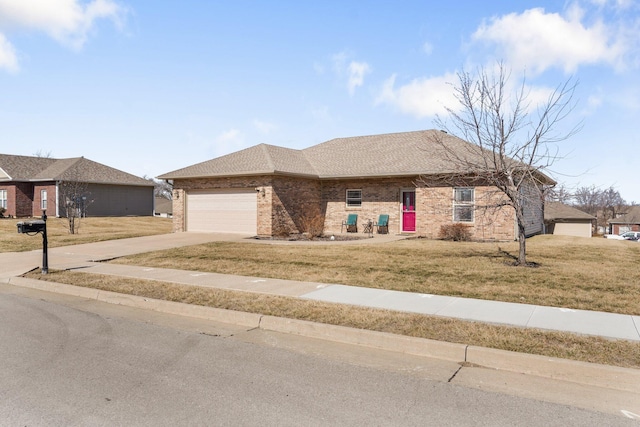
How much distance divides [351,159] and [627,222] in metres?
79.9

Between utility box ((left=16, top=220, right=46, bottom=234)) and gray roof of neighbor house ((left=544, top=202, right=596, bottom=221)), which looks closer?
utility box ((left=16, top=220, right=46, bottom=234))

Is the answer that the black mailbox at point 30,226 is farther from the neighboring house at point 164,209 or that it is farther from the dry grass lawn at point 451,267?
the neighboring house at point 164,209

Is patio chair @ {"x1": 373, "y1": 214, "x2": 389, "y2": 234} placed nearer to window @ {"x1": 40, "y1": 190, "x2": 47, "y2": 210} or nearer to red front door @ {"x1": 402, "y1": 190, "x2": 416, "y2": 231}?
red front door @ {"x1": 402, "y1": 190, "x2": 416, "y2": 231}

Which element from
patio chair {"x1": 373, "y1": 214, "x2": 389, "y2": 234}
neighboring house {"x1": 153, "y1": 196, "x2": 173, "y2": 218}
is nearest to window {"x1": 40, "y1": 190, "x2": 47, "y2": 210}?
neighboring house {"x1": 153, "y1": 196, "x2": 173, "y2": 218}

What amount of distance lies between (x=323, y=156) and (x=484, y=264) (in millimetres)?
15461

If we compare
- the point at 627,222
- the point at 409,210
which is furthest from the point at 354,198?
the point at 627,222

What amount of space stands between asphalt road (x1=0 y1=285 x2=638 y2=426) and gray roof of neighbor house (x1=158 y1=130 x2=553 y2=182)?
14897 mm

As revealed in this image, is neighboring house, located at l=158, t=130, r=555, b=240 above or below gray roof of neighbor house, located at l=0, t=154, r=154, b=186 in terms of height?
below

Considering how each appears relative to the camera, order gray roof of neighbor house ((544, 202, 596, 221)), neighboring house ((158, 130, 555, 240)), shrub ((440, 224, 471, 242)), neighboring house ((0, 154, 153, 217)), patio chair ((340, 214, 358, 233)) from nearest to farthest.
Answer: shrub ((440, 224, 471, 242)) < neighboring house ((158, 130, 555, 240)) < patio chair ((340, 214, 358, 233)) < neighboring house ((0, 154, 153, 217)) < gray roof of neighbor house ((544, 202, 596, 221))

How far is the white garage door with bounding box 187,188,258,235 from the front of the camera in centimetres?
2245

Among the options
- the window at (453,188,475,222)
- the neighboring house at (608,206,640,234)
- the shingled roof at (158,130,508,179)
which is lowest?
the neighboring house at (608,206,640,234)

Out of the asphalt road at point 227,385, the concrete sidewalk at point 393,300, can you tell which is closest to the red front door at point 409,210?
the concrete sidewalk at point 393,300

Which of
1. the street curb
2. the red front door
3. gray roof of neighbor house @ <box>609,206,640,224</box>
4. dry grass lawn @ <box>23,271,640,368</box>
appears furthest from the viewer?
gray roof of neighbor house @ <box>609,206,640,224</box>

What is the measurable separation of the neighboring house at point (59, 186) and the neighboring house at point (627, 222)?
82.9 m
